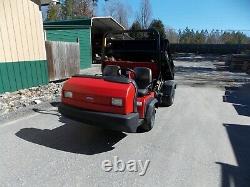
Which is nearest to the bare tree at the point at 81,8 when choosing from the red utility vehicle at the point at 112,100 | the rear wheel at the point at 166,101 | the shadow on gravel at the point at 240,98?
the shadow on gravel at the point at 240,98

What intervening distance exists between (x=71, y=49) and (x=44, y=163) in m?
9.68

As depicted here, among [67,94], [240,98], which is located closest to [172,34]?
[240,98]

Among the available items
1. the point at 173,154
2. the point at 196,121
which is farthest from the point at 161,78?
the point at 173,154

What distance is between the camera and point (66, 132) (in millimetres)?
5789

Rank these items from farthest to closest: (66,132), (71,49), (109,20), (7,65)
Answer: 1. (109,20)
2. (71,49)
3. (7,65)
4. (66,132)

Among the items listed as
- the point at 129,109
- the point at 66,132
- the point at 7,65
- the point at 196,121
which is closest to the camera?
the point at 129,109

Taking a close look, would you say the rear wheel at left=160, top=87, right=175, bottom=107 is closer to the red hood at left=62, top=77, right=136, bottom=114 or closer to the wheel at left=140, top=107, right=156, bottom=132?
the wheel at left=140, top=107, right=156, bottom=132

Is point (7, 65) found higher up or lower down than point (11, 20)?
lower down

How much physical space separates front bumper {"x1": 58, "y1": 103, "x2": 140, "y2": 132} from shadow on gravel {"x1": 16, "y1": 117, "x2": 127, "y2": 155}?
55 centimetres

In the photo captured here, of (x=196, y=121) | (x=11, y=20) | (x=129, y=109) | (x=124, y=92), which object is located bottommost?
(x=196, y=121)

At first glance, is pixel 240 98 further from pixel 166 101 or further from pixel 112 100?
pixel 112 100

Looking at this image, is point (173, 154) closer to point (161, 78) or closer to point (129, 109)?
point (129, 109)

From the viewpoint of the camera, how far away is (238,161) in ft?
15.4

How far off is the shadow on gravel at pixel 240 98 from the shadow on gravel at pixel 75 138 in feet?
14.5
